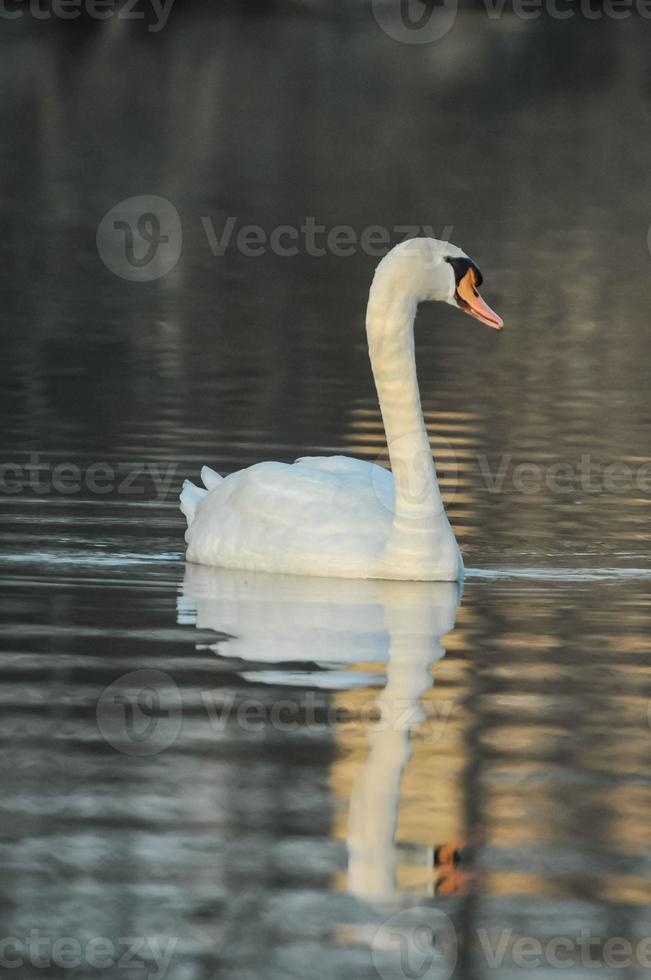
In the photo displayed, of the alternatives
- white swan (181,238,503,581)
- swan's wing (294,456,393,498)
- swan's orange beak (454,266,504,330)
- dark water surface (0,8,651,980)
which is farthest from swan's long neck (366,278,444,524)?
dark water surface (0,8,651,980)

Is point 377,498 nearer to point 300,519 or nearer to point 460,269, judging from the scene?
point 300,519

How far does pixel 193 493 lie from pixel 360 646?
109 inches

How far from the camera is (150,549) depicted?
467 inches

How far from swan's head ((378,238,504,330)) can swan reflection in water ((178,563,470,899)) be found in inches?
49.1

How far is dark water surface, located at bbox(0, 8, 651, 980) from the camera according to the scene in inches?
247

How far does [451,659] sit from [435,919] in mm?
3147

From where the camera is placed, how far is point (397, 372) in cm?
1135

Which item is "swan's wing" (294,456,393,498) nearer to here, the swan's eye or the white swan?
the white swan

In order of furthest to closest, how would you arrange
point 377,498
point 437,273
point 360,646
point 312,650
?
point 437,273, point 377,498, point 360,646, point 312,650

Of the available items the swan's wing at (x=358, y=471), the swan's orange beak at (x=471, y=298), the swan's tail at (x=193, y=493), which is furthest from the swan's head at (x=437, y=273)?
the swan's tail at (x=193, y=493)

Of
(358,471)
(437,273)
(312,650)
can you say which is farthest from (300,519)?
(312,650)

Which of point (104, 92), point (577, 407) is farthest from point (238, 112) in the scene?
point (577, 407)

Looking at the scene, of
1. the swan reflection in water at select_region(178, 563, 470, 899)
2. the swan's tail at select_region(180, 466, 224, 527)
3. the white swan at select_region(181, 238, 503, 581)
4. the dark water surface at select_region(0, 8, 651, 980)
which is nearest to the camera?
the dark water surface at select_region(0, 8, 651, 980)

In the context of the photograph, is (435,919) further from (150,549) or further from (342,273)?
(342,273)
